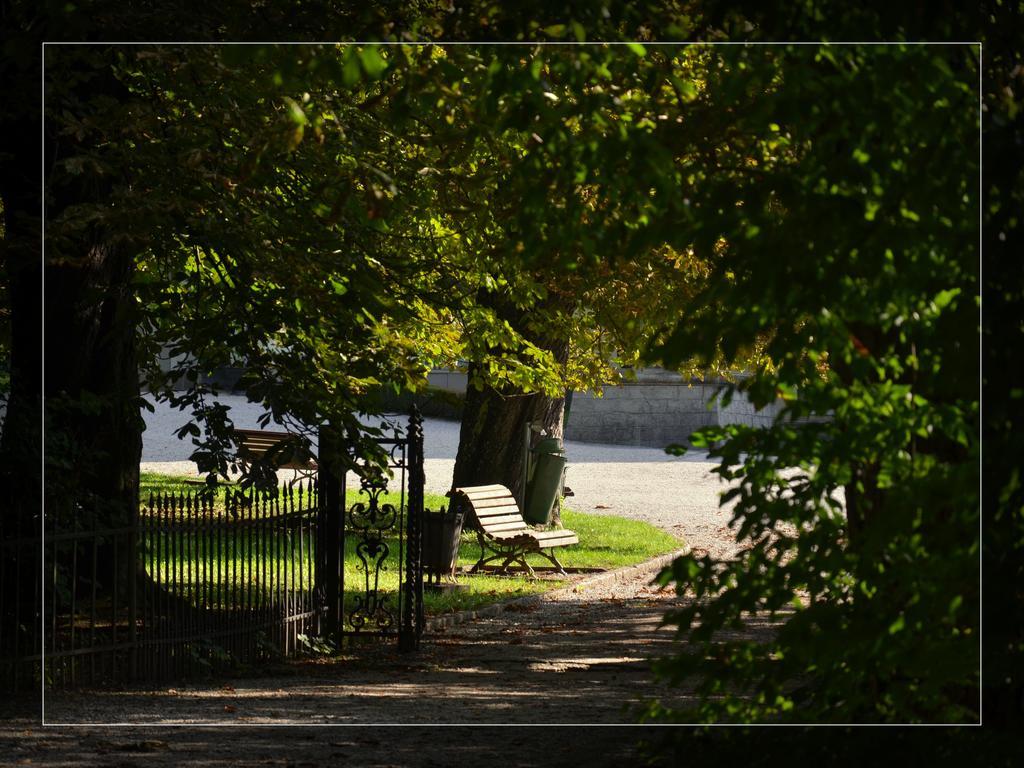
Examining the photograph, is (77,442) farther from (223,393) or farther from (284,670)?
(284,670)

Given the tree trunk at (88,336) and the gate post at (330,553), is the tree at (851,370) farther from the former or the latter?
the gate post at (330,553)

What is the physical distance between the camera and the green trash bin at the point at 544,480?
6.34 m

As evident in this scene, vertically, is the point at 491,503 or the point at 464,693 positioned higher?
the point at 491,503

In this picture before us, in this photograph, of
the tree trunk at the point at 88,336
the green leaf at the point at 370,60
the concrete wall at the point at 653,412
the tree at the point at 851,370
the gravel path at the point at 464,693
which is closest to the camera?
the tree at the point at 851,370

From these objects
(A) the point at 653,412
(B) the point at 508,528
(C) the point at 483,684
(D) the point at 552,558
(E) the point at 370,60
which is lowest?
(C) the point at 483,684

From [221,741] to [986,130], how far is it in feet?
14.4

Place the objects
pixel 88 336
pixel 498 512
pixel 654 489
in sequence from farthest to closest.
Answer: pixel 88 336
pixel 498 512
pixel 654 489

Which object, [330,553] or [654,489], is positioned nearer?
[654,489]

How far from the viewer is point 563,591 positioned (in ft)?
26.6

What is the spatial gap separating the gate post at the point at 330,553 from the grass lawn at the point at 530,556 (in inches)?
5.4

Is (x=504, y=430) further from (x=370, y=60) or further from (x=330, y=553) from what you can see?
(x=370, y=60)

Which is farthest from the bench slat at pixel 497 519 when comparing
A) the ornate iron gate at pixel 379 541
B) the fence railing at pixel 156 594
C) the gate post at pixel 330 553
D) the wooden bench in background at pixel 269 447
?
the gate post at pixel 330 553

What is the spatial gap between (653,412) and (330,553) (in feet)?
14.6

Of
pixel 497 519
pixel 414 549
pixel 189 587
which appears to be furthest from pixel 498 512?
pixel 189 587
